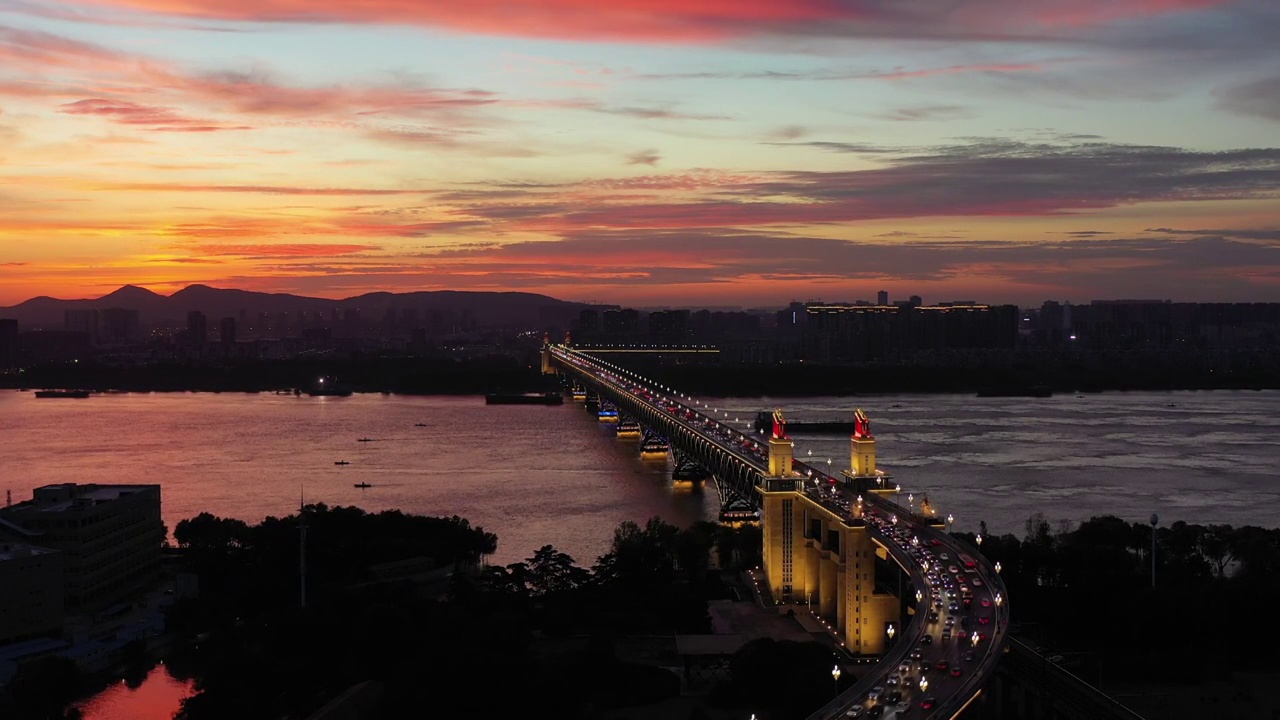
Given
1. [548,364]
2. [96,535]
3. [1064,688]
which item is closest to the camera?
[1064,688]

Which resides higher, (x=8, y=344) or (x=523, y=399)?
(x=8, y=344)

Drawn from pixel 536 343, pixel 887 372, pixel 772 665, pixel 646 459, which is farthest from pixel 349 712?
pixel 536 343

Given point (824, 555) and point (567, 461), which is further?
point (567, 461)

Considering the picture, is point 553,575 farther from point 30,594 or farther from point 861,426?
point 30,594

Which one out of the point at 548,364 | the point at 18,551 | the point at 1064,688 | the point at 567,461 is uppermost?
the point at 548,364

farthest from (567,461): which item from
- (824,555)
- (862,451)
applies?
(824,555)

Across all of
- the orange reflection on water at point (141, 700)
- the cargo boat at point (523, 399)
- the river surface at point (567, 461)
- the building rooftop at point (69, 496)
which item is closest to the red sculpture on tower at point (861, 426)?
the river surface at point (567, 461)

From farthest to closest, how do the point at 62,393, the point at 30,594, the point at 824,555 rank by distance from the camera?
1. the point at 62,393
2. the point at 824,555
3. the point at 30,594
